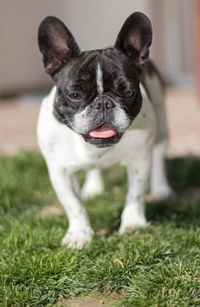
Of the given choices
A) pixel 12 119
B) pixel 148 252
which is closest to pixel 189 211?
pixel 148 252

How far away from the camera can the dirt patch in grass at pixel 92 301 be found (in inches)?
71.3

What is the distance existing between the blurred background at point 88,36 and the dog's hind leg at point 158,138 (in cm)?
454

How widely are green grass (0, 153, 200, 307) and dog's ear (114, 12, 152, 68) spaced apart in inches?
34.0

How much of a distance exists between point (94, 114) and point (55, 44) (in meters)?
0.39

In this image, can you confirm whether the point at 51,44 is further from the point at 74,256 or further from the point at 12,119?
the point at 12,119

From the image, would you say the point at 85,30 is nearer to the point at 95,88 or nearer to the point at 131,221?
the point at 131,221

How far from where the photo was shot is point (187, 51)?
878 centimetres

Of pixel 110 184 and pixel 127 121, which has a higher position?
pixel 127 121

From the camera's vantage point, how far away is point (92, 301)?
1.83 metres

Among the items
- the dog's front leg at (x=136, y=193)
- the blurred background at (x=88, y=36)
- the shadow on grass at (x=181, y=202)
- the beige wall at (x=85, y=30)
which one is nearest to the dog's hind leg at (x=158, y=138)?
the shadow on grass at (x=181, y=202)

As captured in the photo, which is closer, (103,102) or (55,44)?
(103,102)

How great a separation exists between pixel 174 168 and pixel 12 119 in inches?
135

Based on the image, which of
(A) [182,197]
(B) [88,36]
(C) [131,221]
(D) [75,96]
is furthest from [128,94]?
(B) [88,36]

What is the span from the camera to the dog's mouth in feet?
6.73
